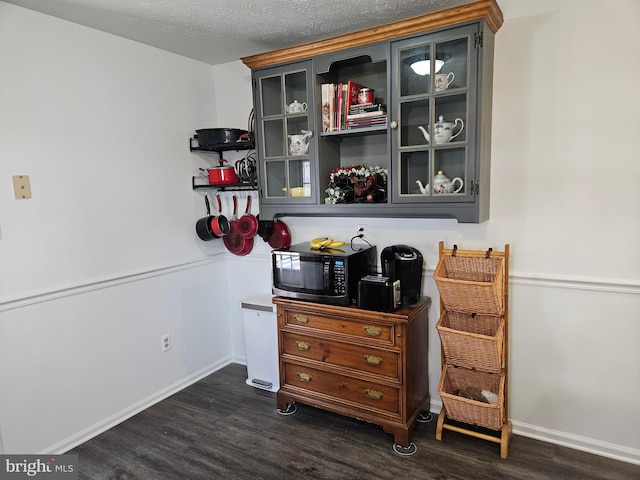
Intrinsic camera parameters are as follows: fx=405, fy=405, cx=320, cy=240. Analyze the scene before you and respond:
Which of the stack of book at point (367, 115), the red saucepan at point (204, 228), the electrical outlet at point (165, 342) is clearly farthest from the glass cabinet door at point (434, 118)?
the electrical outlet at point (165, 342)

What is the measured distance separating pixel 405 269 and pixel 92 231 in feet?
6.19

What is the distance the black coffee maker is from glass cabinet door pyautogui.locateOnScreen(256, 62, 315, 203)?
0.64 meters

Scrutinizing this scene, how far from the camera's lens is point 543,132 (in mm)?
2139

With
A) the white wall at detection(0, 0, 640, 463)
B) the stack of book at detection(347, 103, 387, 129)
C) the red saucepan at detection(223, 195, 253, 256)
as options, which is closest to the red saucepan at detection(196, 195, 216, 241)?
the red saucepan at detection(223, 195, 253, 256)

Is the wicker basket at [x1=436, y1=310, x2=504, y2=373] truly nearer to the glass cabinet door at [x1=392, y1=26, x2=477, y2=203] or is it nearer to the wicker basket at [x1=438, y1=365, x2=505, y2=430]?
the wicker basket at [x1=438, y1=365, x2=505, y2=430]

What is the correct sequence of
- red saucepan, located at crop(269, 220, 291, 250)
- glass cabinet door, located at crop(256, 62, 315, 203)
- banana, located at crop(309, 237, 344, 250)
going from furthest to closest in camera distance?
red saucepan, located at crop(269, 220, 291, 250)
banana, located at crop(309, 237, 344, 250)
glass cabinet door, located at crop(256, 62, 315, 203)

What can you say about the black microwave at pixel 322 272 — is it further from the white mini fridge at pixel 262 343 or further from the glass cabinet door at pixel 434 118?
the glass cabinet door at pixel 434 118

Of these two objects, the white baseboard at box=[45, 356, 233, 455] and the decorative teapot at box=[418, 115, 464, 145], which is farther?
the white baseboard at box=[45, 356, 233, 455]

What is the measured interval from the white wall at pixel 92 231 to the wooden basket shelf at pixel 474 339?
1899 millimetres

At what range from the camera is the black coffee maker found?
2369mm

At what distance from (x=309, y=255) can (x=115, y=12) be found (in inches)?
66.9

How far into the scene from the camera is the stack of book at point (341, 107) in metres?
2.36

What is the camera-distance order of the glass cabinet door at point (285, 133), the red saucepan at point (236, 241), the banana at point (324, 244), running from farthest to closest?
1. the red saucepan at point (236, 241)
2. the banana at point (324, 244)
3. the glass cabinet door at point (285, 133)

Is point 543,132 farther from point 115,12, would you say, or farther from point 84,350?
point 84,350
